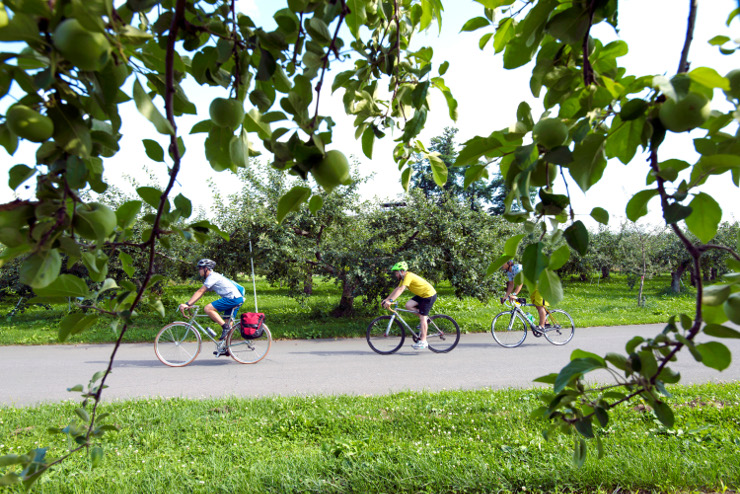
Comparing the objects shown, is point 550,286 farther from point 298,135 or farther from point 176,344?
point 176,344

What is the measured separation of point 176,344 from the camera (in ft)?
23.9

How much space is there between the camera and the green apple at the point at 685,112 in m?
0.58

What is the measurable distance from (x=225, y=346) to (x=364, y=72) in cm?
686

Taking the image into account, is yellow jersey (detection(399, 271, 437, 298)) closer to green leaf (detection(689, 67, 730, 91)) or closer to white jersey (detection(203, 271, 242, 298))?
white jersey (detection(203, 271, 242, 298))

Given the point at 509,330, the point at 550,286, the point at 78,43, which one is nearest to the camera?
the point at 78,43

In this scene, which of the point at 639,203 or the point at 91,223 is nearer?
the point at 91,223

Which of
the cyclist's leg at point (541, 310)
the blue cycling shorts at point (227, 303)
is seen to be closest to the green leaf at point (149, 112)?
the blue cycling shorts at point (227, 303)

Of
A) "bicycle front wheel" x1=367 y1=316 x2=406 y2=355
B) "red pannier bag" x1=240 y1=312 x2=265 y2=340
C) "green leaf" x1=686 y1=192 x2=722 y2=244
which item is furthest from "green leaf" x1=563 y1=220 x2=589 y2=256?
"bicycle front wheel" x1=367 y1=316 x2=406 y2=355

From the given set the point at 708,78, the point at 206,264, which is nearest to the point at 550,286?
the point at 708,78

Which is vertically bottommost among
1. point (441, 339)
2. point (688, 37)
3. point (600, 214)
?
point (441, 339)

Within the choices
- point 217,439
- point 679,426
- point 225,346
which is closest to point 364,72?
point 217,439

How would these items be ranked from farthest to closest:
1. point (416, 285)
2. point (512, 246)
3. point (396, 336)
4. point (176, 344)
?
point (396, 336) → point (416, 285) → point (176, 344) → point (512, 246)

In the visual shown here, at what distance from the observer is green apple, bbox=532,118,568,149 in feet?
2.24

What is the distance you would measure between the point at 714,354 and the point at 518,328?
841cm
